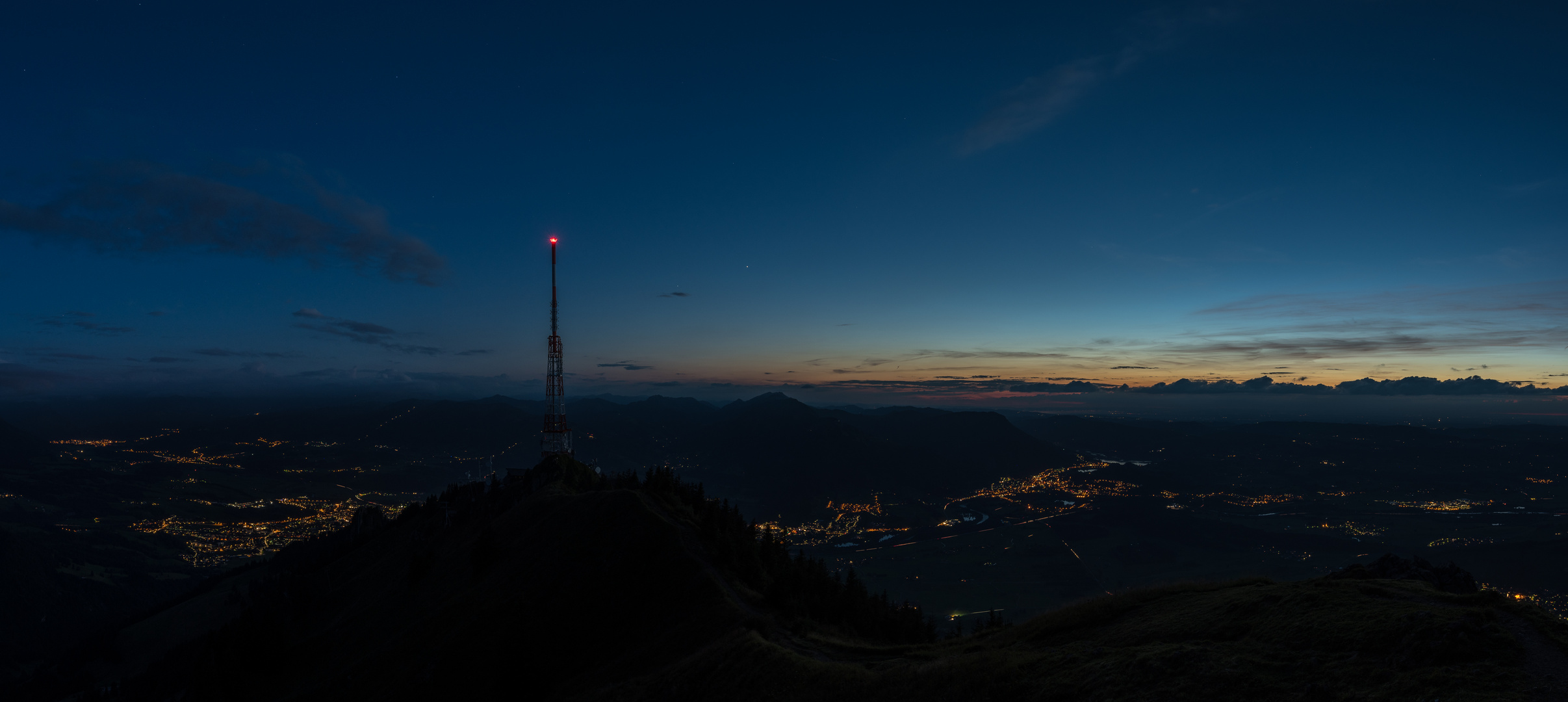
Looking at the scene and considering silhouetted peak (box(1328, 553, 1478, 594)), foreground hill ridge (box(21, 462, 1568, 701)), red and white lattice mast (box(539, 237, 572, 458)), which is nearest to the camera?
foreground hill ridge (box(21, 462, 1568, 701))

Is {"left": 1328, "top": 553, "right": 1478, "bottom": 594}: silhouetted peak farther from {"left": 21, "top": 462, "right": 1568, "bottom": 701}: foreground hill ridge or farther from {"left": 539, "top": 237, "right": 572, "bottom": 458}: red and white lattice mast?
{"left": 539, "top": 237, "right": 572, "bottom": 458}: red and white lattice mast

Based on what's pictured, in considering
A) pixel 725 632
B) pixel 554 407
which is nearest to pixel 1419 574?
pixel 725 632

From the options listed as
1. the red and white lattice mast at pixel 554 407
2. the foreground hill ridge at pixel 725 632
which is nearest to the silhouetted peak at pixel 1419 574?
the foreground hill ridge at pixel 725 632

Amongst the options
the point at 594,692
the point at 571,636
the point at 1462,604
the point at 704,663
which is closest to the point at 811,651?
the point at 704,663

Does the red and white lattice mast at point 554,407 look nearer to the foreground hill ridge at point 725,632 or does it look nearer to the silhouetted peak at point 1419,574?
the foreground hill ridge at point 725,632

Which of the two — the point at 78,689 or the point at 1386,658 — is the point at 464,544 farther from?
the point at 78,689

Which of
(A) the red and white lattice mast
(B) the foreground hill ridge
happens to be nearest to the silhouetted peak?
(B) the foreground hill ridge

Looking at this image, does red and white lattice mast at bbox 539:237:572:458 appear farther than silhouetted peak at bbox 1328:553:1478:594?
Yes

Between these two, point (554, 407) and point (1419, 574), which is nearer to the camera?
point (1419, 574)

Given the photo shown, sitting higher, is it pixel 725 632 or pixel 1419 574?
pixel 1419 574

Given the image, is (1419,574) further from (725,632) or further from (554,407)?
(554,407)
